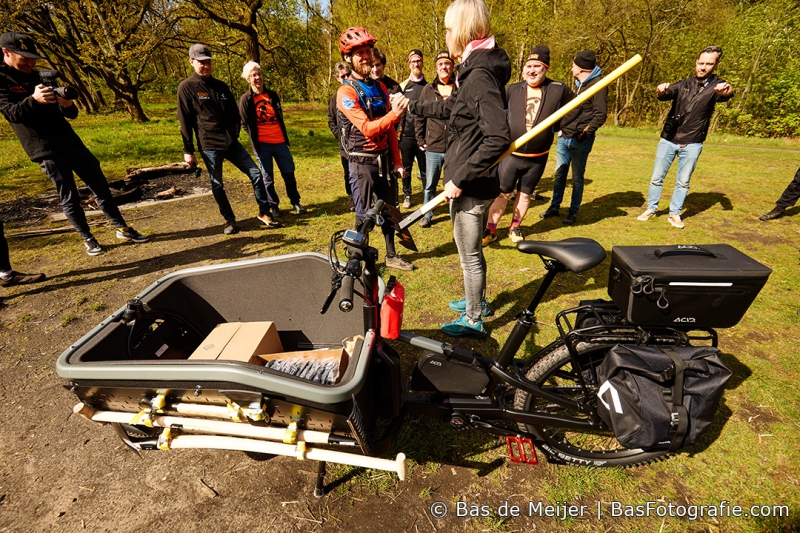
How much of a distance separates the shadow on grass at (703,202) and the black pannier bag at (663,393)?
5798 millimetres

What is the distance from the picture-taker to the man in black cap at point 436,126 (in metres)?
5.18

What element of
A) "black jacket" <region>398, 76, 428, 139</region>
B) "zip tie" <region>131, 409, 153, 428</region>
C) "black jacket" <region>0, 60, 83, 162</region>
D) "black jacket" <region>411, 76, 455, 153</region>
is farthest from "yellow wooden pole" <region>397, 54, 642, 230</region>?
"black jacket" <region>0, 60, 83, 162</region>

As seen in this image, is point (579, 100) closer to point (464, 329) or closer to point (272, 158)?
point (464, 329)

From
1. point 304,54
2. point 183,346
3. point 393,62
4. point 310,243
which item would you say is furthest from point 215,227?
point 393,62

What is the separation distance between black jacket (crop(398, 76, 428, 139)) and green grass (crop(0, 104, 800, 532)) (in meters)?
1.42

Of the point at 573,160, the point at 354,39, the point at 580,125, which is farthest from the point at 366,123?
the point at 573,160

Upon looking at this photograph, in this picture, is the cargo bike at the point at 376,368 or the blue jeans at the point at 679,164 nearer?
the cargo bike at the point at 376,368

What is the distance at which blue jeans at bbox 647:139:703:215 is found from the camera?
5068mm

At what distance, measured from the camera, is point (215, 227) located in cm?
611

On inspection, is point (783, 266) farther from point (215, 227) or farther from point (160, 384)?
point (215, 227)

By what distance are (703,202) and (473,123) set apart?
23.0 ft

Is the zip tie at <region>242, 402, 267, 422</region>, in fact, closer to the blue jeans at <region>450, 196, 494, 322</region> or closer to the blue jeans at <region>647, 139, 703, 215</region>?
the blue jeans at <region>450, 196, 494, 322</region>

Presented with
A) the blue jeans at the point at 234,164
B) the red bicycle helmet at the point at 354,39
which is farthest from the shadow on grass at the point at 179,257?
the red bicycle helmet at the point at 354,39

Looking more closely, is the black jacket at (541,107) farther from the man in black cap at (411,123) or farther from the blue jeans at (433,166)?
the man in black cap at (411,123)
